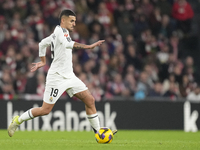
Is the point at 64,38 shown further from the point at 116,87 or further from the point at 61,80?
the point at 116,87

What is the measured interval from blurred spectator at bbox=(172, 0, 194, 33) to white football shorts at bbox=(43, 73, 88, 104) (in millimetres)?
10218

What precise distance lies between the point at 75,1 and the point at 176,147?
1027 centimetres

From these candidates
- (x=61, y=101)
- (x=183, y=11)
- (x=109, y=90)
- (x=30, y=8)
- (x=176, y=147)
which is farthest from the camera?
(x=183, y=11)

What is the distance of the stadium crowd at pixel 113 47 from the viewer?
48.6ft

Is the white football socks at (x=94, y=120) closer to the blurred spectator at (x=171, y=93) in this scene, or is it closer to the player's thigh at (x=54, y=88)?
the player's thigh at (x=54, y=88)

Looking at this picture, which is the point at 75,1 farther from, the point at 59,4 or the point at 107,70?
the point at 107,70

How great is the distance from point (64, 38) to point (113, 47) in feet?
26.8

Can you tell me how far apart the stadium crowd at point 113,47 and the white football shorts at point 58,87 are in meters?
5.60

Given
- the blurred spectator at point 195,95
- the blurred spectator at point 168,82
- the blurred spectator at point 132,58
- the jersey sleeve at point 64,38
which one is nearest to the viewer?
the jersey sleeve at point 64,38

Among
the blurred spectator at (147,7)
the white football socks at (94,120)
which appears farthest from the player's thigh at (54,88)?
the blurred spectator at (147,7)

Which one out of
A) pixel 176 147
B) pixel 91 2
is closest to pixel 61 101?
pixel 91 2

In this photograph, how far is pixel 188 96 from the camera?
15.3m

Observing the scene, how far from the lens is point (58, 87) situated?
8.52 metres

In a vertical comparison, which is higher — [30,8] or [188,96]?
[30,8]
